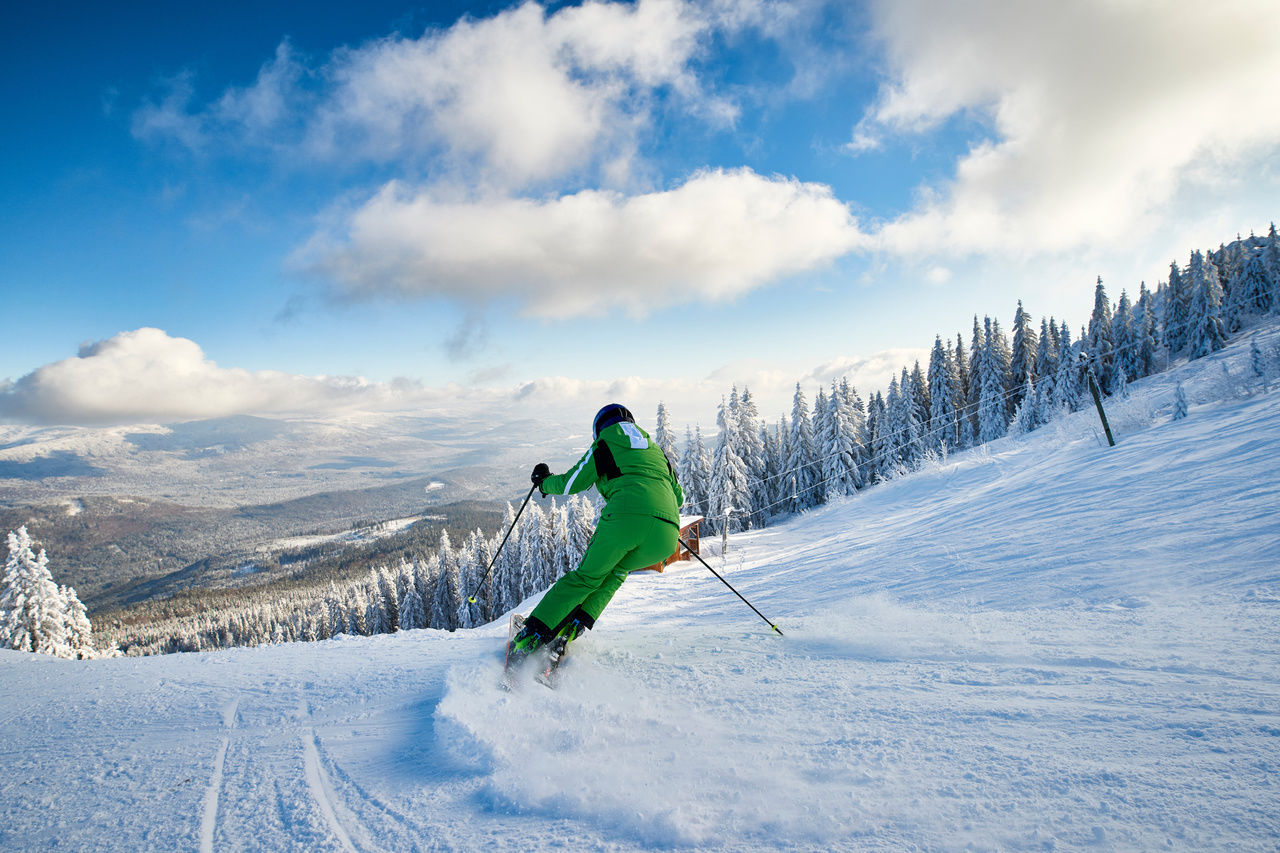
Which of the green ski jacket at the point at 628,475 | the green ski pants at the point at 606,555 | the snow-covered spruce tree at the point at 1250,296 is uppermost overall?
Result: the snow-covered spruce tree at the point at 1250,296

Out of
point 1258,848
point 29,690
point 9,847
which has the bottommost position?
point 1258,848

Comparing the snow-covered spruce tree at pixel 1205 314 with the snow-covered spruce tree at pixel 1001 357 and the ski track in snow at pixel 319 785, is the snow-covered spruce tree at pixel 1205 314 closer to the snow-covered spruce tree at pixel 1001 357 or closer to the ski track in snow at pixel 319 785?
the snow-covered spruce tree at pixel 1001 357

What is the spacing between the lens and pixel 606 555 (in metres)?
3.76

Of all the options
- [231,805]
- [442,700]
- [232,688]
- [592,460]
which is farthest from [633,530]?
[232,688]

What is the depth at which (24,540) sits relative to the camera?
2141 centimetres

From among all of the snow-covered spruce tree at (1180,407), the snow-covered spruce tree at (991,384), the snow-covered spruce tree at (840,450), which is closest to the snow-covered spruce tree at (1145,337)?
the snow-covered spruce tree at (991,384)

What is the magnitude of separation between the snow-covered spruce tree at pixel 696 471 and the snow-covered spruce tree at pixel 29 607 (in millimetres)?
34003

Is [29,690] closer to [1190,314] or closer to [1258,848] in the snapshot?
[1258,848]

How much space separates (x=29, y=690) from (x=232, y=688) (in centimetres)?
183

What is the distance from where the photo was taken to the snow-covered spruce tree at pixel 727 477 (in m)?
35.7

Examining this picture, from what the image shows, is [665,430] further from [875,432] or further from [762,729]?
[762,729]

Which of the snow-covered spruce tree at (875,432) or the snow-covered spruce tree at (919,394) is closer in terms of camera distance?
the snow-covered spruce tree at (875,432)

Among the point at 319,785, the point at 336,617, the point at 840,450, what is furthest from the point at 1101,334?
the point at 336,617

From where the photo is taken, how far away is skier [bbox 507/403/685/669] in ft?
12.1
